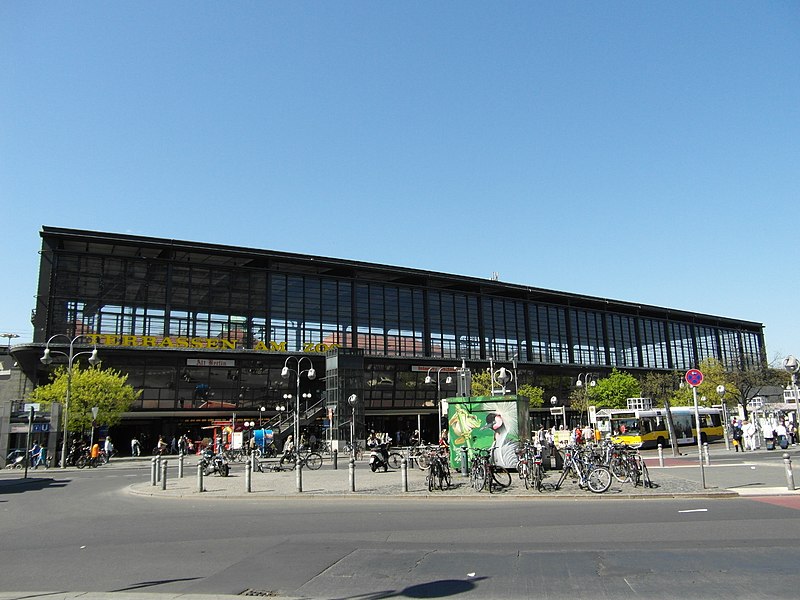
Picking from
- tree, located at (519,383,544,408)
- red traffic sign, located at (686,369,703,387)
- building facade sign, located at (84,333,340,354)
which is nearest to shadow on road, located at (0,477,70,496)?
red traffic sign, located at (686,369,703,387)

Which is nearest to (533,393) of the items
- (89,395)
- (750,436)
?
(750,436)

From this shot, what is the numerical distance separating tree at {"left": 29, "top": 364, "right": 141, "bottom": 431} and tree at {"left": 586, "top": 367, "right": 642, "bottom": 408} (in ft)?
154

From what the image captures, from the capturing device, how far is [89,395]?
1847 inches

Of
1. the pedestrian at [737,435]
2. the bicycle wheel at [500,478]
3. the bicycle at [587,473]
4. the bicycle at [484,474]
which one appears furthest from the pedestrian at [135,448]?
the pedestrian at [737,435]

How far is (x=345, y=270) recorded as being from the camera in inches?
2712

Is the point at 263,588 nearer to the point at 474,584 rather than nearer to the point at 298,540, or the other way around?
the point at 474,584

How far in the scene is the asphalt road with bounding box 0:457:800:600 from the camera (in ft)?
26.5

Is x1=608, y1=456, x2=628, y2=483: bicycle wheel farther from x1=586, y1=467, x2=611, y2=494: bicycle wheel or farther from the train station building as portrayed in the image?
the train station building

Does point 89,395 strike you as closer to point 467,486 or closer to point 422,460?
point 422,460

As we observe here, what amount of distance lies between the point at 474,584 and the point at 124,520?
10.5 m

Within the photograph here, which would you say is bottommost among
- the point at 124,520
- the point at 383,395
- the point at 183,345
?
the point at 124,520

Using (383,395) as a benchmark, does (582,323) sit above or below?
above

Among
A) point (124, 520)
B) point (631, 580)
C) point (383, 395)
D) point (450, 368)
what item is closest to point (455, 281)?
point (450, 368)

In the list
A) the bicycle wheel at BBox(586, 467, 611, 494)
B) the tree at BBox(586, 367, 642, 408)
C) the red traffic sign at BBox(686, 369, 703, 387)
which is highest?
the tree at BBox(586, 367, 642, 408)
